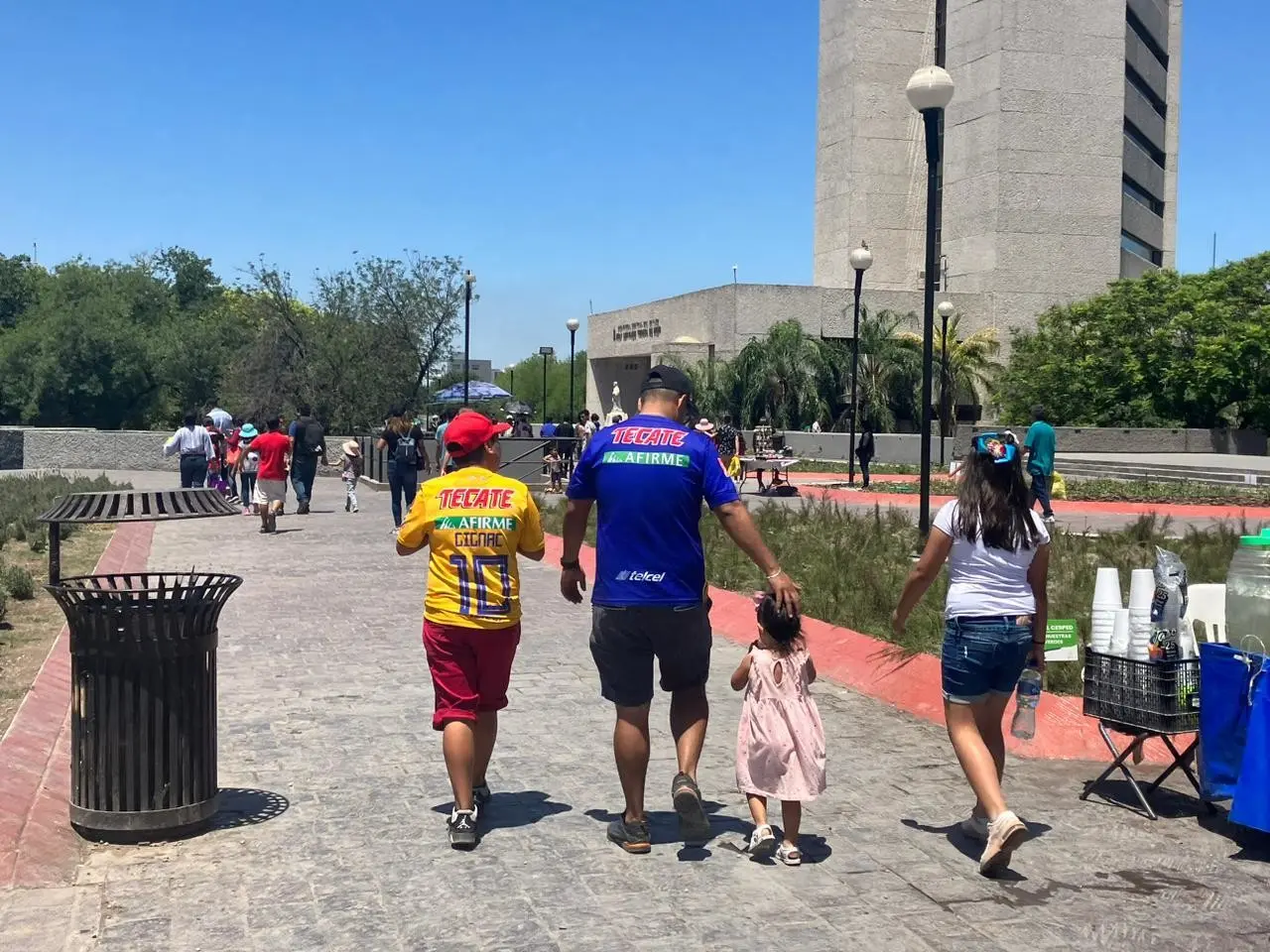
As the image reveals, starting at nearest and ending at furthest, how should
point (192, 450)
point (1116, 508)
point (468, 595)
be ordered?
point (468, 595)
point (192, 450)
point (1116, 508)

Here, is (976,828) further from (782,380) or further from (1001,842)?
(782,380)

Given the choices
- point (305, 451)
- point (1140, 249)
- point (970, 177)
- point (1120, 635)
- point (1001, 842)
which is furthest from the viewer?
point (1140, 249)

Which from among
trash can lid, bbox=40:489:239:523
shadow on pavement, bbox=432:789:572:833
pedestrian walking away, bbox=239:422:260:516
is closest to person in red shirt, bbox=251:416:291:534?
pedestrian walking away, bbox=239:422:260:516

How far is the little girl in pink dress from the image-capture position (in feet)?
17.0

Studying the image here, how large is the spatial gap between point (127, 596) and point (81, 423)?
5999 cm

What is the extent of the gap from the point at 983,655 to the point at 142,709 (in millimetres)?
3433

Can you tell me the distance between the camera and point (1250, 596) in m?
5.86

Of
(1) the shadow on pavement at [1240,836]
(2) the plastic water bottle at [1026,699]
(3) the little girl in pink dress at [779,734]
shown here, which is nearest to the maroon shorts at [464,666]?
(3) the little girl in pink dress at [779,734]

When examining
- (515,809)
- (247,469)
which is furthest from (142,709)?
(247,469)

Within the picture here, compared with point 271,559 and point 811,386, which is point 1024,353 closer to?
point 811,386

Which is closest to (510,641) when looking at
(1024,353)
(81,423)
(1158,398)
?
(1158,398)

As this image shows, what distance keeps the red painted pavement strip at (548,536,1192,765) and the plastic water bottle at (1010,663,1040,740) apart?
1.65m

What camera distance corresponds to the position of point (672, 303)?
57.1 meters

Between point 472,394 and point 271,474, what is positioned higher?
point 472,394
